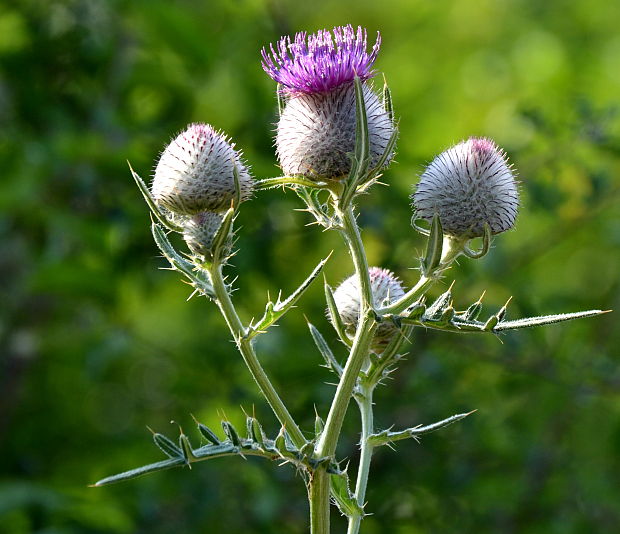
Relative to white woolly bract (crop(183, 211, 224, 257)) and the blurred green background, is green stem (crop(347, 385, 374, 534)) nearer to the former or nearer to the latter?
white woolly bract (crop(183, 211, 224, 257))

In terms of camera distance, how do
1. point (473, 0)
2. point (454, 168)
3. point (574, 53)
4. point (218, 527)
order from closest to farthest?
point (454, 168) < point (218, 527) < point (574, 53) < point (473, 0)

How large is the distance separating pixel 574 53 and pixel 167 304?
19.1 feet

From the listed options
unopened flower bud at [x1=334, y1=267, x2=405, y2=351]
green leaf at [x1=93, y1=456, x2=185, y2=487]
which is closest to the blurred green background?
unopened flower bud at [x1=334, y1=267, x2=405, y2=351]

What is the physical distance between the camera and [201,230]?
10.2ft

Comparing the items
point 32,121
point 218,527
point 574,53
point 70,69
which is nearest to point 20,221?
point 32,121

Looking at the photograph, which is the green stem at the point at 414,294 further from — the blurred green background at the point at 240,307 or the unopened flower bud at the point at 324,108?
the blurred green background at the point at 240,307

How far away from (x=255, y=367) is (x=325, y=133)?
867 millimetres

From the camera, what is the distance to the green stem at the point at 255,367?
2.79 meters

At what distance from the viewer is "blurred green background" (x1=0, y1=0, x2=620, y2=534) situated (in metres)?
5.87

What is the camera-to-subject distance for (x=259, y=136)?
652cm

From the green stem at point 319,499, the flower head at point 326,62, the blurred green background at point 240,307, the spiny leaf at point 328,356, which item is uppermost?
the flower head at point 326,62

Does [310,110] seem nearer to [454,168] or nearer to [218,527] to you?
[454,168]

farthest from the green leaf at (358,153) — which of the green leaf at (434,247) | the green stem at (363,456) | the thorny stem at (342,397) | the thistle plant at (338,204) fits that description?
the green stem at (363,456)

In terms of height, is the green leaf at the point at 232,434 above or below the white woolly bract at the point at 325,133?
below
